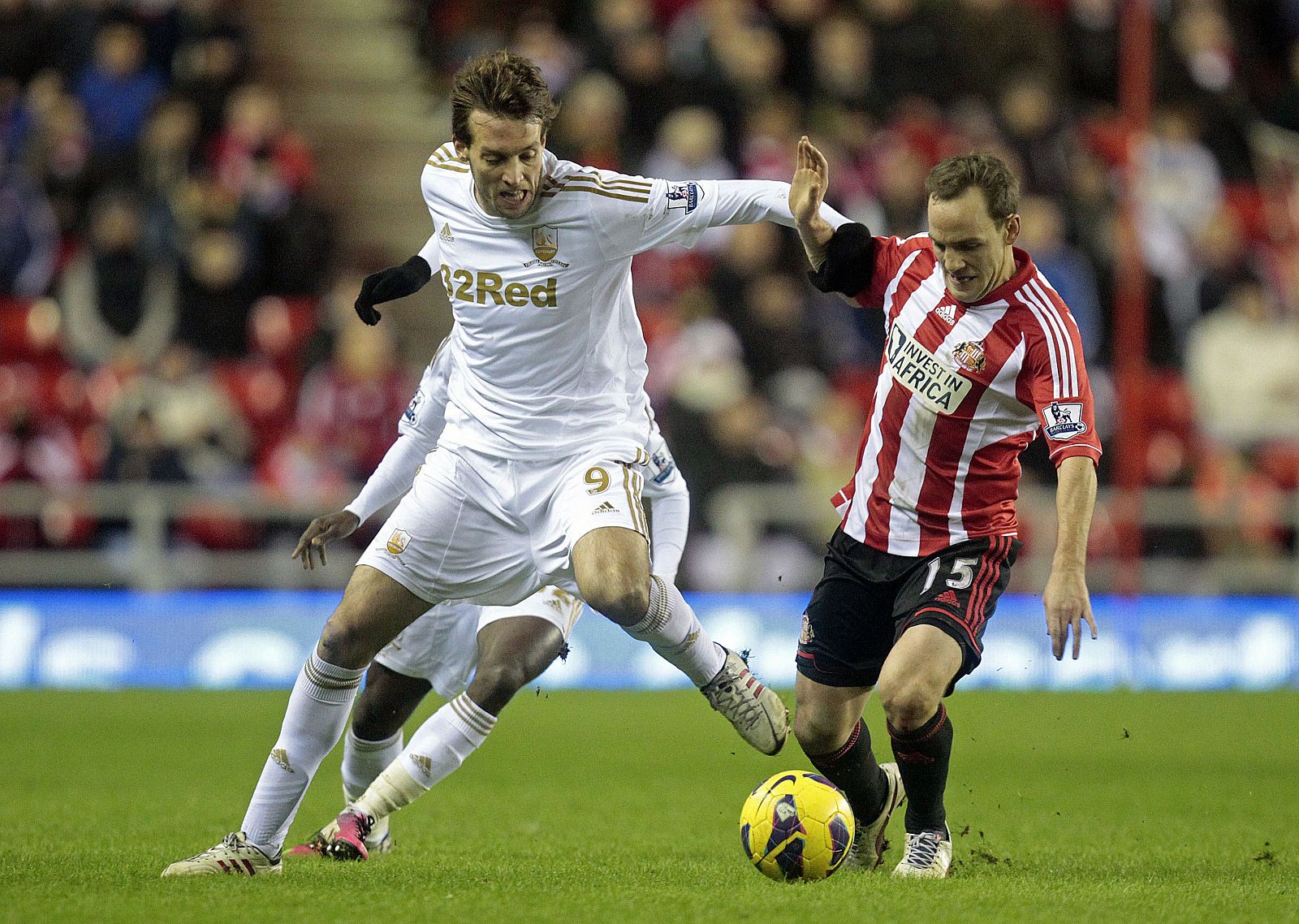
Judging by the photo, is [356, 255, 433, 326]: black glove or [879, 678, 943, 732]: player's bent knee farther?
[356, 255, 433, 326]: black glove

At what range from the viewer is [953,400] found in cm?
598

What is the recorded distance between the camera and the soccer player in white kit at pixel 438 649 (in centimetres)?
631

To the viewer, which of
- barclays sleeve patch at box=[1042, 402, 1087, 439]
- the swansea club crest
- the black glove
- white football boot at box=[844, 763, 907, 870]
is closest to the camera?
barclays sleeve patch at box=[1042, 402, 1087, 439]

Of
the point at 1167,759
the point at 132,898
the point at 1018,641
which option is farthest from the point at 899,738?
the point at 1018,641

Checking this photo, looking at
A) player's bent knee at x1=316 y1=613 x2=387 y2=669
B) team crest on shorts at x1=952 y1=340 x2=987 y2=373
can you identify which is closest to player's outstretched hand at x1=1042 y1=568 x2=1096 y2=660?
team crest on shorts at x1=952 y1=340 x2=987 y2=373

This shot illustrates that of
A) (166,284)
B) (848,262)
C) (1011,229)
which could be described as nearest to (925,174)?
(166,284)

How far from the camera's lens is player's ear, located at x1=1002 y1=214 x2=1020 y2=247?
5840 millimetres

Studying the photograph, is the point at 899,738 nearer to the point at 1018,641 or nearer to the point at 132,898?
the point at 132,898

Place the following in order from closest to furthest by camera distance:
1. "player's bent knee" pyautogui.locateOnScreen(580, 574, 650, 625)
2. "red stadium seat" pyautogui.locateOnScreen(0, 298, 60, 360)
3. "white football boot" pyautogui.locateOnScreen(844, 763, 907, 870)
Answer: "player's bent knee" pyautogui.locateOnScreen(580, 574, 650, 625) < "white football boot" pyautogui.locateOnScreen(844, 763, 907, 870) < "red stadium seat" pyautogui.locateOnScreen(0, 298, 60, 360)

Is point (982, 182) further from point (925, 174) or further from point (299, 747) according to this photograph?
point (925, 174)

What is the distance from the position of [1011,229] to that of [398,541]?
2.21m

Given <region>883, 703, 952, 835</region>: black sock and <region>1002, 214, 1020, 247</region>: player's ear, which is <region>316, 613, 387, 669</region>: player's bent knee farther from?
<region>1002, 214, 1020, 247</region>: player's ear

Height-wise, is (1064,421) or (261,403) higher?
(1064,421)

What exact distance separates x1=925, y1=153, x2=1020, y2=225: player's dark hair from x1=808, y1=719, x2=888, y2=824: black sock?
72.0 inches
